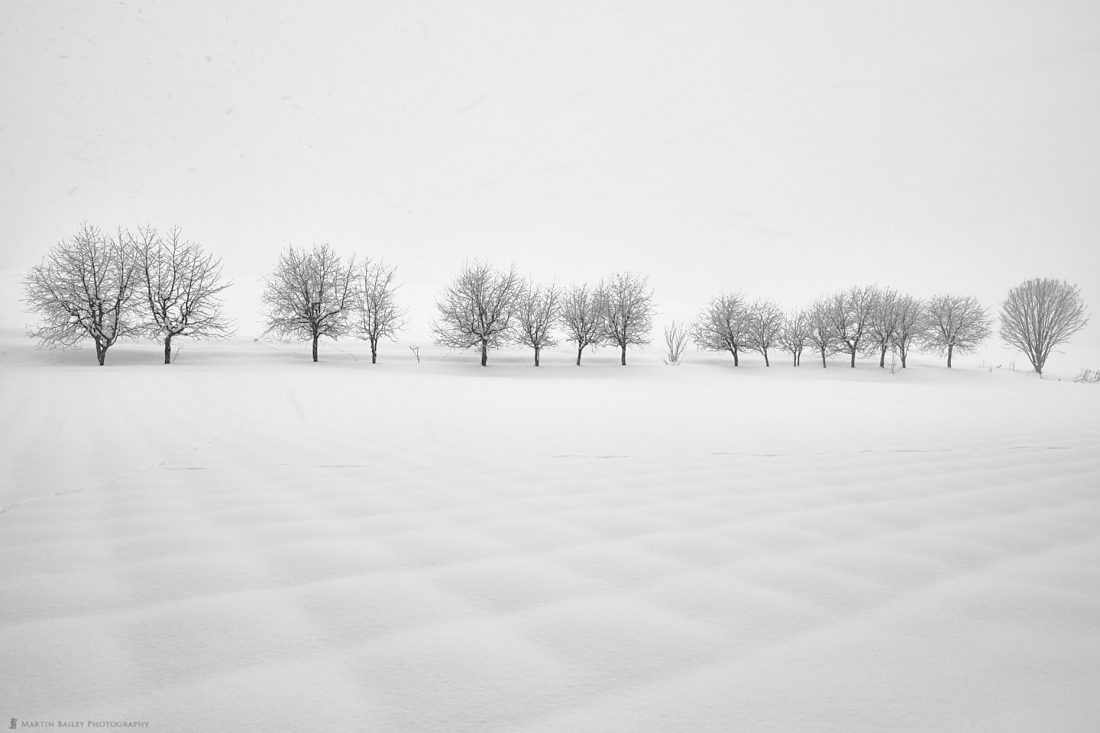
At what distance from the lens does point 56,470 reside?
312cm

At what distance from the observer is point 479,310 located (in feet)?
81.6

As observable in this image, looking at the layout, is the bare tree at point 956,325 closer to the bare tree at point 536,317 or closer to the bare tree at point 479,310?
the bare tree at point 536,317

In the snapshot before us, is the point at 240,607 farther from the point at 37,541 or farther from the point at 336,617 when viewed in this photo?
the point at 37,541

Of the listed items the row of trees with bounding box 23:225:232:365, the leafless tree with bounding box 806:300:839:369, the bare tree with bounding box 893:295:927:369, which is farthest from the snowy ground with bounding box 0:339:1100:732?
the bare tree with bounding box 893:295:927:369

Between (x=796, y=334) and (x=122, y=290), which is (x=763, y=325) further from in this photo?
(x=122, y=290)

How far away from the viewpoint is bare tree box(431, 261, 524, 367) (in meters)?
24.6

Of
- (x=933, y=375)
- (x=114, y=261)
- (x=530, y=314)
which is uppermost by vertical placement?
(x=114, y=261)

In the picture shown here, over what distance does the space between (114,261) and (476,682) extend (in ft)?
90.4

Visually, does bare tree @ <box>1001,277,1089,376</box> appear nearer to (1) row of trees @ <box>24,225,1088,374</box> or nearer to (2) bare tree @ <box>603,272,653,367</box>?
(1) row of trees @ <box>24,225,1088,374</box>

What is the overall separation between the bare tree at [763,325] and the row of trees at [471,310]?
75 mm

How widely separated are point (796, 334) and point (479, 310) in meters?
22.0

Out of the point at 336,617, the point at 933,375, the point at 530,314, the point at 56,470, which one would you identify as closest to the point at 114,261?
the point at 530,314

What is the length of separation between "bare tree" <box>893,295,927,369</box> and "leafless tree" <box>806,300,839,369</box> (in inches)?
140

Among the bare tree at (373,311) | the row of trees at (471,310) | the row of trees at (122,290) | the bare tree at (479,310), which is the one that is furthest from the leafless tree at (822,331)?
the row of trees at (122,290)
